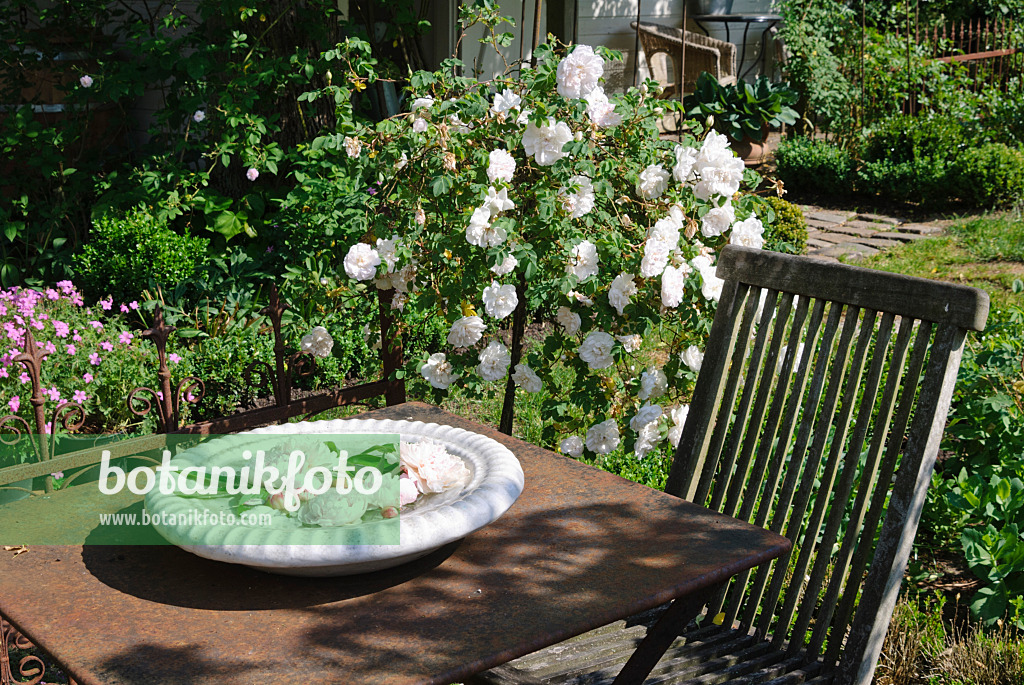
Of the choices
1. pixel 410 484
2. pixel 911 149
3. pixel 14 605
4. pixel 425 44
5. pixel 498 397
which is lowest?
pixel 498 397

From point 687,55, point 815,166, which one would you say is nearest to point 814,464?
point 815,166

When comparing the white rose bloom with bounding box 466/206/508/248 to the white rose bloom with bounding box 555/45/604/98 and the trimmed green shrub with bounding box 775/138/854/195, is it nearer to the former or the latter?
the white rose bloom with bounding box 555/45/604/98

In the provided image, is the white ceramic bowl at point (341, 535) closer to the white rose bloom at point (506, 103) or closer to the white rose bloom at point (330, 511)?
the white rose bloom at point (330, 511)

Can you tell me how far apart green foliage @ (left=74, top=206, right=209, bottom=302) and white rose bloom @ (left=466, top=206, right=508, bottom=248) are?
2.69 meters

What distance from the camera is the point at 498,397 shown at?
4.44 metres

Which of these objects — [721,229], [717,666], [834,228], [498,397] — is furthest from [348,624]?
[834,228]

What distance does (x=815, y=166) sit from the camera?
25.6 feet

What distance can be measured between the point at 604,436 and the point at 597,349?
0.94 feet

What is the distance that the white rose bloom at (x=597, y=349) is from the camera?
265cm

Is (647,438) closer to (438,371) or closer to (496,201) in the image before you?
(438,371)

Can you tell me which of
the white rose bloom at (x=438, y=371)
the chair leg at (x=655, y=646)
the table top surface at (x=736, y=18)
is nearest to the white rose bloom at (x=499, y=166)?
the white rose bloom at (x=438, y=371)

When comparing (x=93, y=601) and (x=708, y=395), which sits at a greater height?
(x=708, y=395)

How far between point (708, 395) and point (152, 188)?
150 inches

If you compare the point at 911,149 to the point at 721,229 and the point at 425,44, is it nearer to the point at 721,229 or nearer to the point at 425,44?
the point at 425,44
